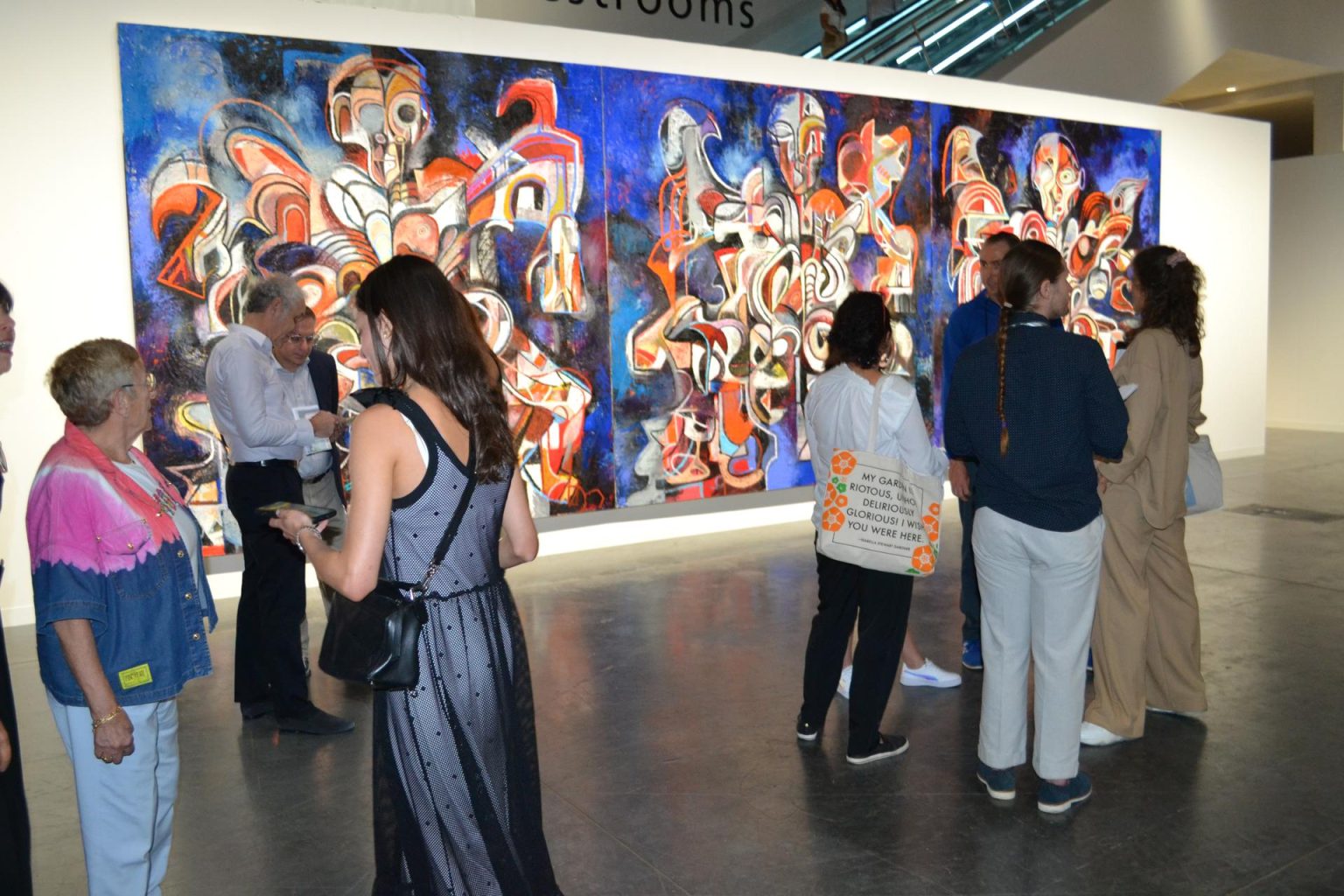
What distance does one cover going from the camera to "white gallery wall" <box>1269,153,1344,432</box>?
48.6 ft

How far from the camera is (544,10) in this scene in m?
12.3

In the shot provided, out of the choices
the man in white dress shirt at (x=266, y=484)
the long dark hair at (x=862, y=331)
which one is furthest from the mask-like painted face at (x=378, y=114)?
the long dark hair at (x=862, y=331)

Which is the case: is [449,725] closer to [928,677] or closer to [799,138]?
[928,677]

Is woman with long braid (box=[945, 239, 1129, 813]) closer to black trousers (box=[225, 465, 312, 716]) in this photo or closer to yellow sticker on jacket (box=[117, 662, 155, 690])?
yellow sticker on jacket (box=[117, 662, 155, 690])

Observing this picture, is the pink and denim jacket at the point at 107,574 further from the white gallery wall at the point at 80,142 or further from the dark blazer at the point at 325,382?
the white gallery wall at the point at 80,142

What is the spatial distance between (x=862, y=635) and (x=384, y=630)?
2354 millimetres

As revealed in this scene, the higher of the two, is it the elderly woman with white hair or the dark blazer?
the dark blazer

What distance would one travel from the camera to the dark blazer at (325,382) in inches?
207

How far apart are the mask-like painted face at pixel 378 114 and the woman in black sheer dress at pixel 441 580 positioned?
16.8ft

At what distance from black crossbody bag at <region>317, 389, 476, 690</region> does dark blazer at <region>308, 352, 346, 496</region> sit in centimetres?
294

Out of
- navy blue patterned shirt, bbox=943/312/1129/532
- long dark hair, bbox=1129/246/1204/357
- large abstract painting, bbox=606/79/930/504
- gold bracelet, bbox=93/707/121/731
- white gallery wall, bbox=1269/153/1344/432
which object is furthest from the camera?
white gallery wall, bbox=1269/153/1344/432

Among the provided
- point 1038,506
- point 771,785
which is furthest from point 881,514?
point 771,785

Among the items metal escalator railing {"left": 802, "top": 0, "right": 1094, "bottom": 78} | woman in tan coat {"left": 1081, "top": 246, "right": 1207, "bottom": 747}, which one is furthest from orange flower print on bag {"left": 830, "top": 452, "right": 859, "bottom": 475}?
metal escalator railing {"left": 802, "top": 0, "right": 1094, "bottom": 78}

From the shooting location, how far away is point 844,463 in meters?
4.16
